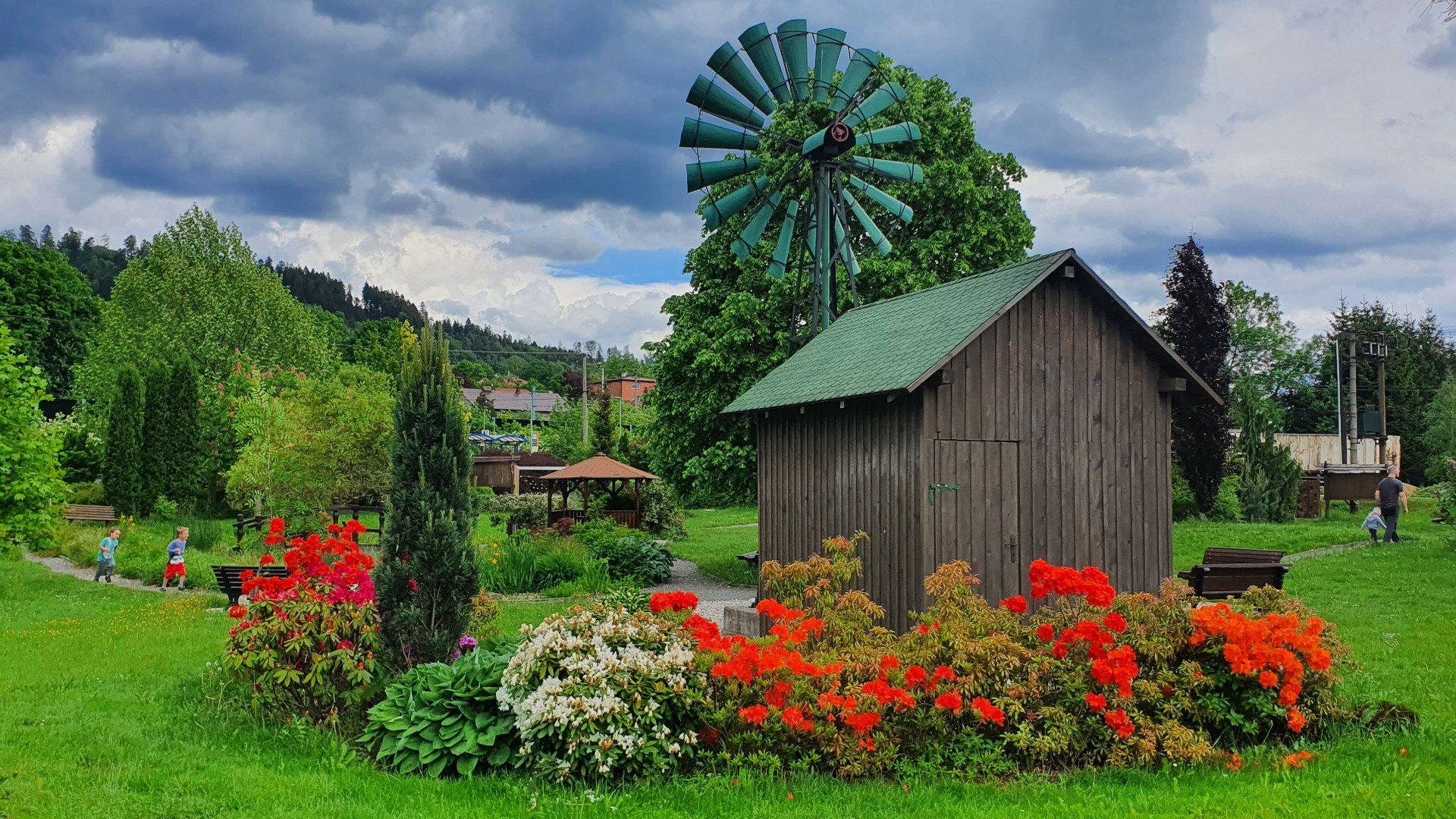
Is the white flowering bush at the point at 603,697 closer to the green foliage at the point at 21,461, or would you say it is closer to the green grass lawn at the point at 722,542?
the green grass lawn at the point at 722,542

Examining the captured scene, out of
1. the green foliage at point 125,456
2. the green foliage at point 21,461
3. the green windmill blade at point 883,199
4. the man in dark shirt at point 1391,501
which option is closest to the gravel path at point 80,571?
the green foliage at point 21,461

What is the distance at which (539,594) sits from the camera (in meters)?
17.0

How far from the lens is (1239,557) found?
1445 centimetres

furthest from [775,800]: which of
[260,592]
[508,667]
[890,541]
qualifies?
[890,541]

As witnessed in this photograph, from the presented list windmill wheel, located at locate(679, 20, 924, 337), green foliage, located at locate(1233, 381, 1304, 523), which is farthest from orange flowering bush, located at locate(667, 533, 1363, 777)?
green foliage, located at locate(1233, 381, 1304, 523)

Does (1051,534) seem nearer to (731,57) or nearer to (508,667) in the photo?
(508,667)

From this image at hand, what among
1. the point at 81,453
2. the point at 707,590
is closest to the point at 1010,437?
the point at 707,590

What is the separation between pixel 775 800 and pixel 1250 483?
84.2 feet

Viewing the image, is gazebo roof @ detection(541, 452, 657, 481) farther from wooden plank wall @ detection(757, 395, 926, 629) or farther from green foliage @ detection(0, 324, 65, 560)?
green foliage @ detection(0, 324, 65, 560)

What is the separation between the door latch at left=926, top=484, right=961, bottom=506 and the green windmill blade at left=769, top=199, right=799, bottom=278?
8727 mm

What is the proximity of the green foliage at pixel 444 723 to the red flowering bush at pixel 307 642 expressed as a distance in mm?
596

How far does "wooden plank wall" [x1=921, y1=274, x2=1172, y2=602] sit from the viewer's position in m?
11.3

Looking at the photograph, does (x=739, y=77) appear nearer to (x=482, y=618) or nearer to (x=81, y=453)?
(x=482, y=618)

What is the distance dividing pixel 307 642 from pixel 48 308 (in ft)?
177
